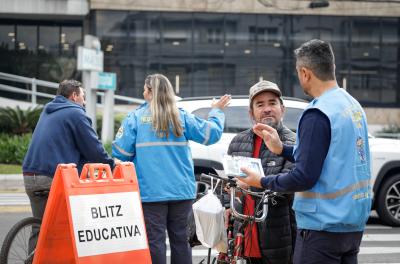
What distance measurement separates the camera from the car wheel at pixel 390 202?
37.4 feet

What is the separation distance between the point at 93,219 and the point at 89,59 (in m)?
12.9

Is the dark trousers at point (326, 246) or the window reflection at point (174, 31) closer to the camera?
the dark trousers at point (326, 246)

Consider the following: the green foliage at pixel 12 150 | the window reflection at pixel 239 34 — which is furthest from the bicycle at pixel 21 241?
the window reflection at pixel 239 34

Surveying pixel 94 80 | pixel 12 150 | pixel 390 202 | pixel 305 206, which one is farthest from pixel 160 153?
pixel 12 150

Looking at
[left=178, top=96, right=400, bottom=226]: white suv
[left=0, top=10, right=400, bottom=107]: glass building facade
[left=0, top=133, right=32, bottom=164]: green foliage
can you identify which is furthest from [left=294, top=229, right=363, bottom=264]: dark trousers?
[left=0, top=10, right=400, bottom=107]: glass building facade

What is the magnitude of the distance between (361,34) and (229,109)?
22884 mm

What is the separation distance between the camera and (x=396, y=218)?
11438 millimetres

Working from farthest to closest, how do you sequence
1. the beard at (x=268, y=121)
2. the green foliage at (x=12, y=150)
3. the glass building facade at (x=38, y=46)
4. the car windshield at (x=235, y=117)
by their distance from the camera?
the glass building facade at (x=38, y=46), the green foliage at (x=12, y=150), the car windshield at (x=235, y=117), the beard at (x=268, y=121)

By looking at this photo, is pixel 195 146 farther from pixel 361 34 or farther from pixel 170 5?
pixel 361 34

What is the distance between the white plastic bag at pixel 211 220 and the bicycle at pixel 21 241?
2075 mm

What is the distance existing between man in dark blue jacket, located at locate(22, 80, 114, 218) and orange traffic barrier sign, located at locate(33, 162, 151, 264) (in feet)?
3.13

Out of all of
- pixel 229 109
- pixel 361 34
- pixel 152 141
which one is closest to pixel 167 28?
pixel 361 34

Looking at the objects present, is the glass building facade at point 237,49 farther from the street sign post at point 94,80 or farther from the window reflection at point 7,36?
the street sign post at point 94,80

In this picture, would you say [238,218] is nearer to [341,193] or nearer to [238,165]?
[238,165]
